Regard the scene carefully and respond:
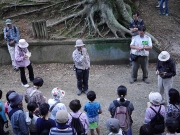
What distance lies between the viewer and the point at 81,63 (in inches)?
315

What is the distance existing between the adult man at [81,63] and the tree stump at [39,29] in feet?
10.9

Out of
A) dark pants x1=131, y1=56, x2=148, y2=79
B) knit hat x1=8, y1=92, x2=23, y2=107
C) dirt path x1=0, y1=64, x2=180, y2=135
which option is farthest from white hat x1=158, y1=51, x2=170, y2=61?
knit hat x1=8, y1=92, x2=23, y2=107

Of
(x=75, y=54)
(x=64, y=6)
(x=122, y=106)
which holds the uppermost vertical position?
(x=64, y=6)

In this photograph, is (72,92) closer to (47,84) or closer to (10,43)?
(47,84)

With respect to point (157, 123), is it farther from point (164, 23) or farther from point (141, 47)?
point (164, 23)

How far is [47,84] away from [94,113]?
3685 millimetres

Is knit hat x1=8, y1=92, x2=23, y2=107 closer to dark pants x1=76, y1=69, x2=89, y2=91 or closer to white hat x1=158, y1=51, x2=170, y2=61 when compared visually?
dark pants x1=76, y1=69, x2=89, y2=91

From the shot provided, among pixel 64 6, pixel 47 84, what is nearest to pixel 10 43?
pixel 47 84

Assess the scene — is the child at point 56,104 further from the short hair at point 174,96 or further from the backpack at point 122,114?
the short hair at point 174,96

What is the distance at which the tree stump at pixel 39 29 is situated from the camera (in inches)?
423

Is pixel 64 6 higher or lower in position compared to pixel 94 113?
higher

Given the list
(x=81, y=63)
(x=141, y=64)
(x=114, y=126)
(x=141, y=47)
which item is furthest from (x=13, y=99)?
(x=141, y=64)

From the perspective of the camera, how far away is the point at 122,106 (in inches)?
223

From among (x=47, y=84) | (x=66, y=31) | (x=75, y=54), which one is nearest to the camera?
(x=75, y=54)
